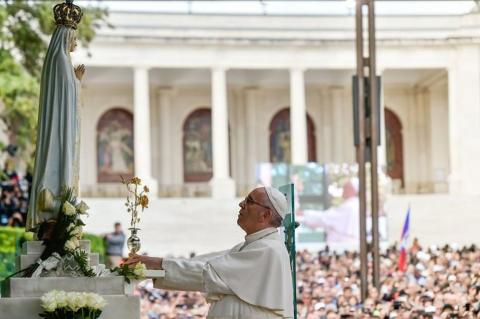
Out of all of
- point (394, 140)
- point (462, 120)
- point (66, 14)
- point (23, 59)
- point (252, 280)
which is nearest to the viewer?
point (252, 280)

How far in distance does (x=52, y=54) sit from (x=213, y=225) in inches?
1345

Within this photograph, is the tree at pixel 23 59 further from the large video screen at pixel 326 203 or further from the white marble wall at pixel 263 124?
the white marble wall at pixel 263 124

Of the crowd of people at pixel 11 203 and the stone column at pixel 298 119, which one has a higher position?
the stone column at pixel 298 119

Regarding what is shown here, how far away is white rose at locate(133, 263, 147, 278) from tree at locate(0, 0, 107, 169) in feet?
55.3

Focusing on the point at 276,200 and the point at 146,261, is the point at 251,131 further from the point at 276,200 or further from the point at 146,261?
the point at 276,200

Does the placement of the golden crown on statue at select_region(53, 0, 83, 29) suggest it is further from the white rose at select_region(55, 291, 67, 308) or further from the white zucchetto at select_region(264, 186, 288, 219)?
the white zucchetto at select_region(264, 186, 288, 219)

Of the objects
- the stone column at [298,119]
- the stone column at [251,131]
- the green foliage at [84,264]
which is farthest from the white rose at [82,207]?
the stone column at [251,131]

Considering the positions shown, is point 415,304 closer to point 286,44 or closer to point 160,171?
point 286,44

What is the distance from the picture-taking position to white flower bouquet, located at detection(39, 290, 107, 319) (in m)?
7.02

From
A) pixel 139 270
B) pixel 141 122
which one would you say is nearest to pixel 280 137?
pixel 141 122

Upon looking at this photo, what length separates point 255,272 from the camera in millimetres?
6539

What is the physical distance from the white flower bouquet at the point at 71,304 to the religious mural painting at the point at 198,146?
48468mm

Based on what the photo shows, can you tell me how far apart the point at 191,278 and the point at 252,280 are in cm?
45

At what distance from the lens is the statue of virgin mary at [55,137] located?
26.4ft
